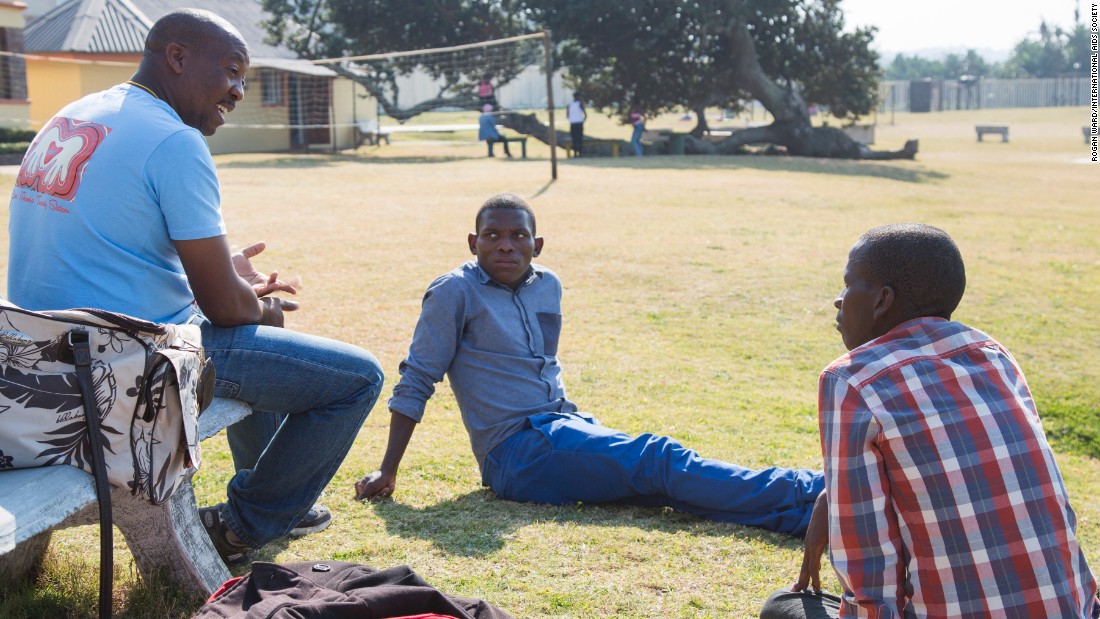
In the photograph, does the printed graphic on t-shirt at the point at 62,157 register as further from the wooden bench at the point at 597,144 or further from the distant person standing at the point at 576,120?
the wooden bench at the point at 597,144

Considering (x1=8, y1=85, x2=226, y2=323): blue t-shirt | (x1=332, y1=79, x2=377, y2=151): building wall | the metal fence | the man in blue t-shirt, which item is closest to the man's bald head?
the man in blue t-shirt

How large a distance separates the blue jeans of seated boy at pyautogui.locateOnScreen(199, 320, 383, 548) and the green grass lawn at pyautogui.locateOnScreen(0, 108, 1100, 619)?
233mm

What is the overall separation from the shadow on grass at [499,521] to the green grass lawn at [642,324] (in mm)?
13

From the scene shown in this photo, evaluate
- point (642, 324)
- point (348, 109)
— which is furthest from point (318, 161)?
point (642, 324)

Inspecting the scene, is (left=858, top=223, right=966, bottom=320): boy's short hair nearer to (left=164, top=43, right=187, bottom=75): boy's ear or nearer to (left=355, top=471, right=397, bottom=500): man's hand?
(left=164, top=43, right=187, bottom=75): boy's ear

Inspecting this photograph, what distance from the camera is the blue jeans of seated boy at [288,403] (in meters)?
2.99

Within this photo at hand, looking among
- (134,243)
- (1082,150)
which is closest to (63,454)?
(134,243)

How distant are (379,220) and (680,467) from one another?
879 centimetres

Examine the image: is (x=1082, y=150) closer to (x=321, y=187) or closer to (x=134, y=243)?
(x=321, y=187)

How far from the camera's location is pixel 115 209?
283cm

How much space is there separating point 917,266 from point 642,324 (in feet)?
17.9

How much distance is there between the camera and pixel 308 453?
3.17 metres

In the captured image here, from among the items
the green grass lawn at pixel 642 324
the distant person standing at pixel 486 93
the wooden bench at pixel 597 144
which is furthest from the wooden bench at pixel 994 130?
the distant person standing at pixel 486 93

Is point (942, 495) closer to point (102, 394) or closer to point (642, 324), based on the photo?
point (102, 394)
